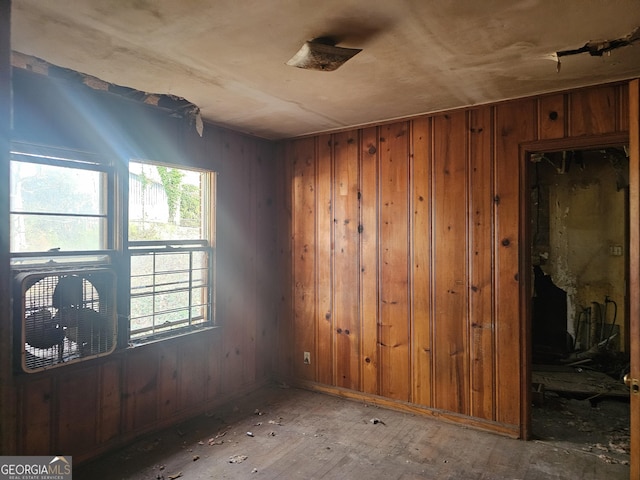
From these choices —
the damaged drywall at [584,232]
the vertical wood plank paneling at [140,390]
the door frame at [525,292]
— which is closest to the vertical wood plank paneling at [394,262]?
the door frame at [525,292]

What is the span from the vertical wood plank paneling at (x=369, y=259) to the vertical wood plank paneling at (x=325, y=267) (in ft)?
1.07

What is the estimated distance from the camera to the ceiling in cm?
171

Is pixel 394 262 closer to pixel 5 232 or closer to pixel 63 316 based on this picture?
pixel 63 316

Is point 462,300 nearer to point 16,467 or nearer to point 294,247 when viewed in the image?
point 294,247

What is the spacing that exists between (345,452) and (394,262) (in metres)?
1.50

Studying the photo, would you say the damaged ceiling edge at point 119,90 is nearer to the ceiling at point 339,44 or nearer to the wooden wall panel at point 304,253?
the ceiling at point 339,44

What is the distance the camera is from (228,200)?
3656 millimetres

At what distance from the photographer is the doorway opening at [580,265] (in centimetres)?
463

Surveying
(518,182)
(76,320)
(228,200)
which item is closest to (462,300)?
(518,182)

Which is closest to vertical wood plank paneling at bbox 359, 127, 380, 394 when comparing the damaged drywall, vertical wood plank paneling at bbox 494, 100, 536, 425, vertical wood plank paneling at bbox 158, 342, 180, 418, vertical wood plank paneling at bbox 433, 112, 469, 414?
vertical wood plank paneling at bbox 433, 112, 469, 414

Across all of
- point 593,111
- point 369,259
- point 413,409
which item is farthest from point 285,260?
point 593,111

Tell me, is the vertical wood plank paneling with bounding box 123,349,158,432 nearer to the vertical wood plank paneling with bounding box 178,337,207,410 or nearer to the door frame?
the vertical wood plank paneling with bounding box 178,337,207,410

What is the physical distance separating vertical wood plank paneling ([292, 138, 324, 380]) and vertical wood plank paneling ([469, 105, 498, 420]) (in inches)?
57.7

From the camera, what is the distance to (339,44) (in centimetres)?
203
